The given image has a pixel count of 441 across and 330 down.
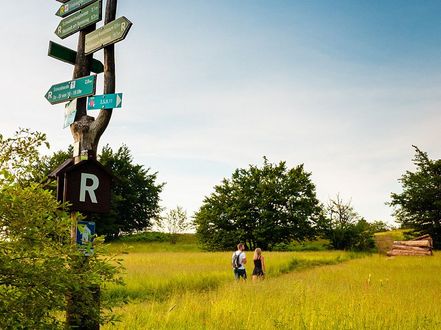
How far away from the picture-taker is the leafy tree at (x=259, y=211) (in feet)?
142

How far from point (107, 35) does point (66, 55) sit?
2.56 ft

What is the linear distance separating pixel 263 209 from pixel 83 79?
4017 cm

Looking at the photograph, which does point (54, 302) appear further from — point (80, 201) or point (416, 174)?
point (416, 174)

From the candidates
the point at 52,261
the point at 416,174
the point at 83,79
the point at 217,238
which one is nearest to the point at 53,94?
the point at 83,79

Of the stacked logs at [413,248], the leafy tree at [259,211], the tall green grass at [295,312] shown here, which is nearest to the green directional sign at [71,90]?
the tall green grass at [295,312]

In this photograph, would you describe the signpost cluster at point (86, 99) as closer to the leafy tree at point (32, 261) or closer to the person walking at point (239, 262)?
the leafy tree at point (32, 261)

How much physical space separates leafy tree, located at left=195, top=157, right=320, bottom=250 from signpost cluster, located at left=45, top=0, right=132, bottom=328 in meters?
38.0

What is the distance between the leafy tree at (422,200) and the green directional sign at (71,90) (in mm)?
42005

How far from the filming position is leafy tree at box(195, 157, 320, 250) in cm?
4338

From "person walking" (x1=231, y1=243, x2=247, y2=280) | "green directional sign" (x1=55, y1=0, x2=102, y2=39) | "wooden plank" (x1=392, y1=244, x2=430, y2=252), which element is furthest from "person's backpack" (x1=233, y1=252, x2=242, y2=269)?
"wooden plank" (x1=392, y1=244, x2=430, y2=252)

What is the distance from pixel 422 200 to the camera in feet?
135

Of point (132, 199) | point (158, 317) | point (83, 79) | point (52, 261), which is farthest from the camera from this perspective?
point (132, 199)

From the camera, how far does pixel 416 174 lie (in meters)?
44.0

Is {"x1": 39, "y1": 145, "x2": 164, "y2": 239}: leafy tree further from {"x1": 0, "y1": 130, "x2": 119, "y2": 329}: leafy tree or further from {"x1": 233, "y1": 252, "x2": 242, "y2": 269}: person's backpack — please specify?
{"x1": 0, "y1": 130, "x2": 119, "y2": 329}: leafy tree
